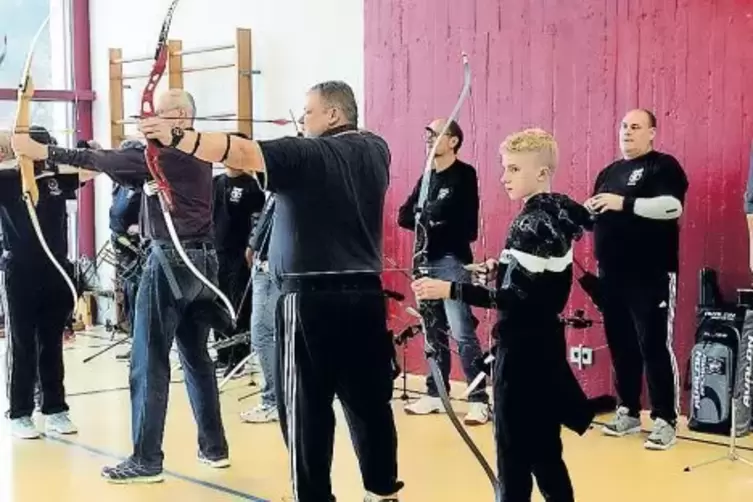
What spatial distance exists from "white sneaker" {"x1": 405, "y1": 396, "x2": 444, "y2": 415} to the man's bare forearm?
2.81 m

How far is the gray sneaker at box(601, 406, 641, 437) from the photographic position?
489 centimetres

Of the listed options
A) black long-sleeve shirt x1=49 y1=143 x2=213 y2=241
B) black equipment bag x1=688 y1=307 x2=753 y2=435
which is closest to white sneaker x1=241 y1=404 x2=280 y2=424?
black long-sleeve shirt x1=49 y1=143 x2=213 y2=241

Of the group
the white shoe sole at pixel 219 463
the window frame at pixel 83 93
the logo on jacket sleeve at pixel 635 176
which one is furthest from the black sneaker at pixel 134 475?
the window frame at pixel 83 93

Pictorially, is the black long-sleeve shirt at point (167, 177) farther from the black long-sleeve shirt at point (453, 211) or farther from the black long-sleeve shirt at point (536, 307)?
the black long-sleeve shirt at point (536, 307)

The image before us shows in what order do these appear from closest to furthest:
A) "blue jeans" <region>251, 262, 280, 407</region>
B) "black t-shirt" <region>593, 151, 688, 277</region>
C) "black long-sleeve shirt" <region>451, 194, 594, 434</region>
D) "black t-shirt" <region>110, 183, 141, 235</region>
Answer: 1. "black long-sleeve shirt" <region>451, 194, 594, 434</region>
2. "black t-shirt" <region>593, 151, 688, 277</region>
3. "blue jeans" <region>251, 262, 280, 407</region>
4. "black t-shirt" <region>110, 183, 141, 235</region>

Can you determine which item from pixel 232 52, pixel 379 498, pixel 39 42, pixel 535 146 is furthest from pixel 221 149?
pixel 39 42

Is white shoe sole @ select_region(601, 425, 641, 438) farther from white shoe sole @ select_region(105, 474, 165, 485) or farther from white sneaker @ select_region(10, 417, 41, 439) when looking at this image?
white sneaker @ select_region(10, 417, 41, 439)

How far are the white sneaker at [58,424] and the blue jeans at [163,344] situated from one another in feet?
3.08

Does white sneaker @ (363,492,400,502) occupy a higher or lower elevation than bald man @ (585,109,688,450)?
lower

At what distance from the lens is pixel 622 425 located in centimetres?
490

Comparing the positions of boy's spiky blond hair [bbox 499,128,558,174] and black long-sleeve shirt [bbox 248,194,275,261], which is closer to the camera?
boy's spiky blond hair [bbox 499,128,558,174]

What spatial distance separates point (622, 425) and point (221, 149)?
2759 mm

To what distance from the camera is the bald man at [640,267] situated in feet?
15.3

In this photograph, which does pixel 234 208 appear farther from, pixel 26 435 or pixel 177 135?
pixel 177 135
